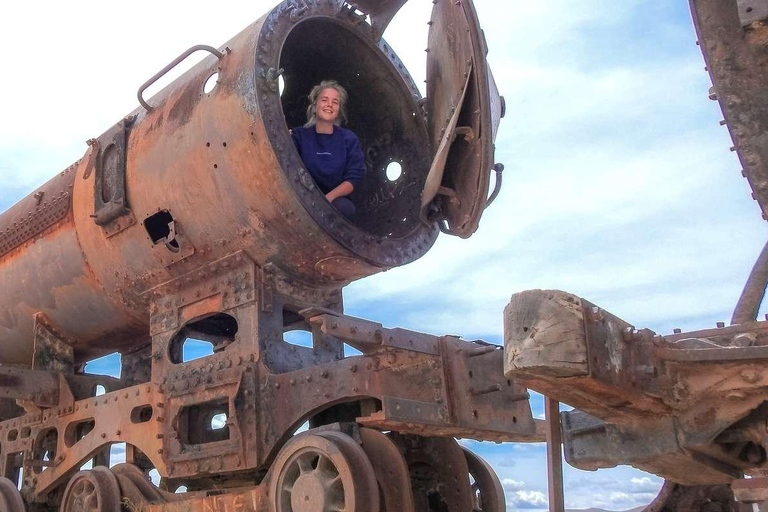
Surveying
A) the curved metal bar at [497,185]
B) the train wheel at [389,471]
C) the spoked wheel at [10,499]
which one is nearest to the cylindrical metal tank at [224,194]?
the curved metal bar at [497,185]

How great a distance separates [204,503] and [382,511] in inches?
41.9

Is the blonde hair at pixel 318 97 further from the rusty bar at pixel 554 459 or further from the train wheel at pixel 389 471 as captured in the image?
the rusty bar at pixel 554 459

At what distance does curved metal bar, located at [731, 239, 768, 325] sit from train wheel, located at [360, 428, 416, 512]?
175 cm

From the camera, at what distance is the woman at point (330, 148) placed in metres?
5.20

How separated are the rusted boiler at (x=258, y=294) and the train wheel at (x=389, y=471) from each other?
10mm

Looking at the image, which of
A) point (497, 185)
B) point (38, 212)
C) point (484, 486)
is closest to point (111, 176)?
point (38, 212)

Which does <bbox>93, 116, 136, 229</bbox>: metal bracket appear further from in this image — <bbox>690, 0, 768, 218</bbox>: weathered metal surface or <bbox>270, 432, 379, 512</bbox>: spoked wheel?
<bbox>690, 0, 768, 218</bbox>: weathered metal surface

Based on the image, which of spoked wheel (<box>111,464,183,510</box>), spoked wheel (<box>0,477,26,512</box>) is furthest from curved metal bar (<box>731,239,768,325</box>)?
spoked wheel (<box>0,477,26,512</box>)

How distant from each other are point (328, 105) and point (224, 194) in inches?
38.7

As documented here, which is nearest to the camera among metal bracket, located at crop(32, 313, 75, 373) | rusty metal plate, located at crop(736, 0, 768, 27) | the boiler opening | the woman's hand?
rusty metal plate, located at crop(736, 0, 768, 27)

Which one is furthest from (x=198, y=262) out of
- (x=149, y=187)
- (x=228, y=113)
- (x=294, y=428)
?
(x=294, y=428)

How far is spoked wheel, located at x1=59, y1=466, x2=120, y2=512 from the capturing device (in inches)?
197

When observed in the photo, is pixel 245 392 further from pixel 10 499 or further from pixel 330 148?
pixel 10 499

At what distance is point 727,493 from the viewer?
4168 millimetres
